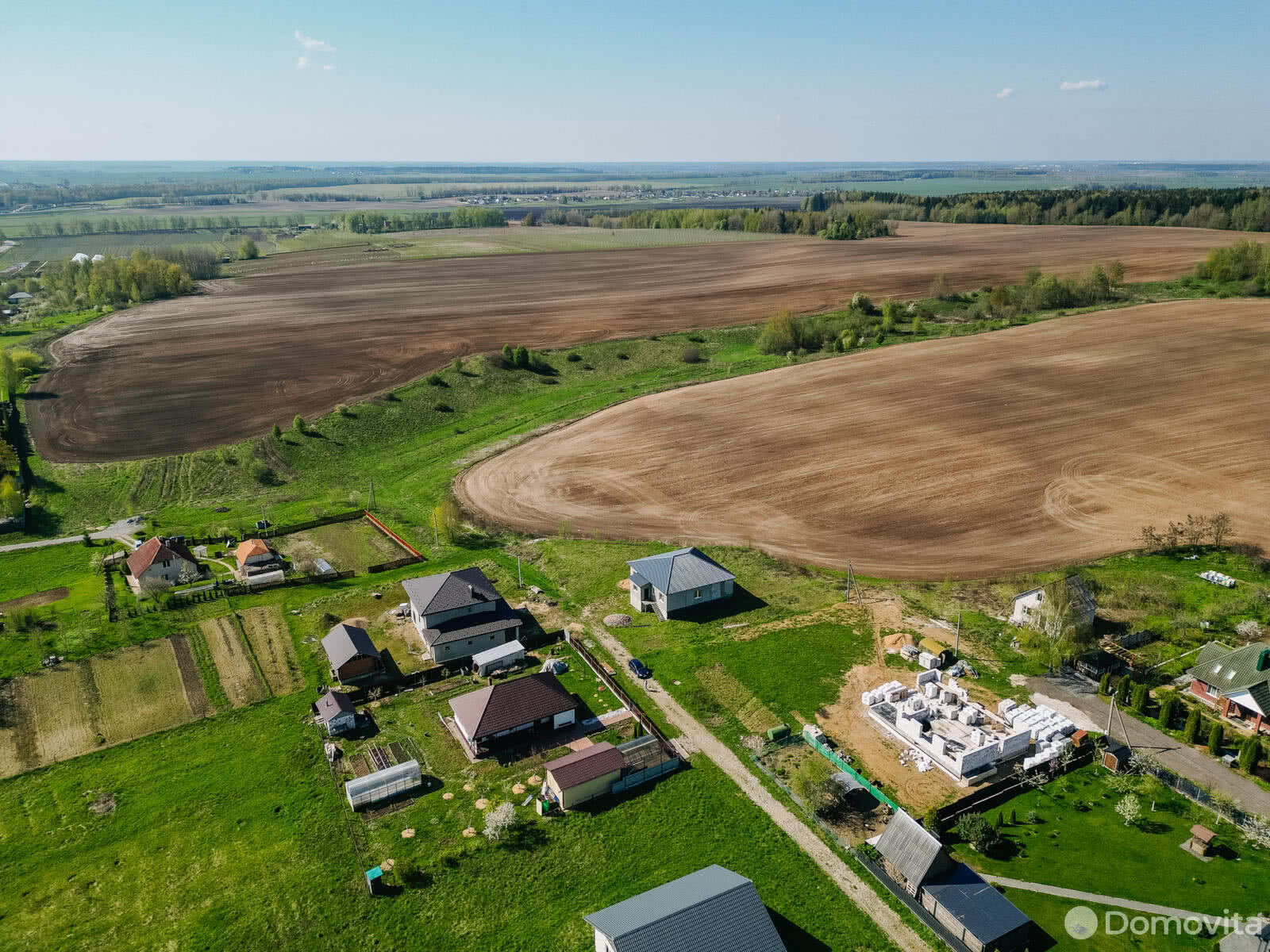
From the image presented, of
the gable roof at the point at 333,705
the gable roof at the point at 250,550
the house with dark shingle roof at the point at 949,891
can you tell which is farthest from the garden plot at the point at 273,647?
the house with dark shingle roof at the point at 949,891

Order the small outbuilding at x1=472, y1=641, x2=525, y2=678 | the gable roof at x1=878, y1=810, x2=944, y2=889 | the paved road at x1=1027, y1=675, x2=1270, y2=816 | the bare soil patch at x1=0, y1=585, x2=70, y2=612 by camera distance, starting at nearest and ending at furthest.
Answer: the gable roof at x1=878, y1=810, x2=944, y2=889, the paved road at x1=1027, y1=675, x2=1270, y2=816, the small outbuilding at x1=472, y1=641, x2=525, y2=678, the bare soil patch at x1=0, y1=585, x2=70, y2=612

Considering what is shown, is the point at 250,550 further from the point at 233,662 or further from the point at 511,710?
the point at 511,710

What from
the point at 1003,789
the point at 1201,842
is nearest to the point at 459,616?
the point at 1003,789

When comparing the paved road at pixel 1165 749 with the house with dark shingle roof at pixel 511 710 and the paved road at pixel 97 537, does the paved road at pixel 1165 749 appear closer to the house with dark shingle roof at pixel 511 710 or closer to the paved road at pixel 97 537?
the house with dark shingle roof at pixel 511 710

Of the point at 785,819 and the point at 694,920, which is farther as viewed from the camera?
the point at 785,819

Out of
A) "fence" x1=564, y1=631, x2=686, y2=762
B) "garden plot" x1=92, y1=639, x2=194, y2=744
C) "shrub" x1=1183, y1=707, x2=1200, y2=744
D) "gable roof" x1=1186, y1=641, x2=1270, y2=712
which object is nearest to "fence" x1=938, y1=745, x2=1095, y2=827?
"shrub" x1=1183, y1=707, x2=1200, y2=744

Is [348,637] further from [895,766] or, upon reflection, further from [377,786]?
[895,766]

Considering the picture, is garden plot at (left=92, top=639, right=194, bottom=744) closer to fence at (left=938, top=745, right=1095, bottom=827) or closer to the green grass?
fence at (left=938, top=745, right=1095, bottom=827)
